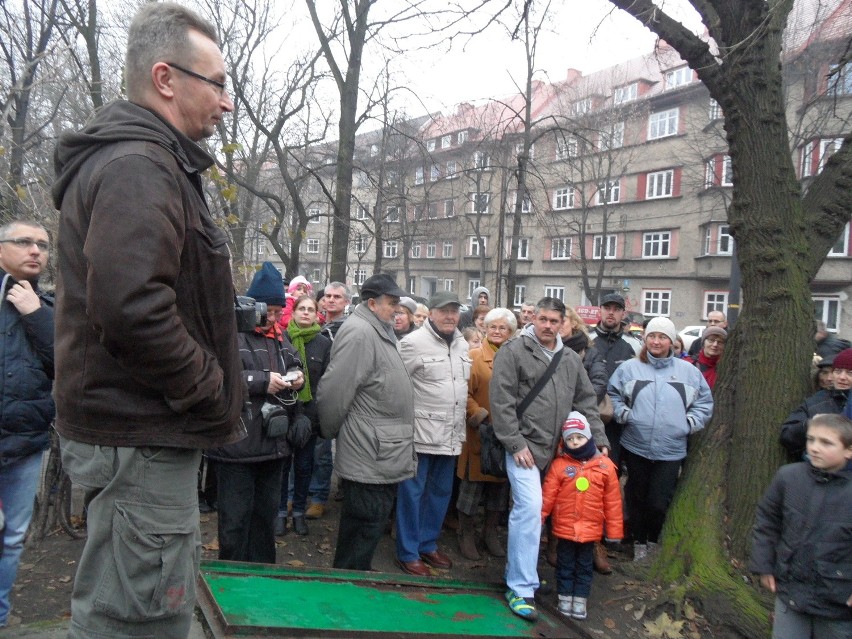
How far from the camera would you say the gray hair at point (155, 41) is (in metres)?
1.78

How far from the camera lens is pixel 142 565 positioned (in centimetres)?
167

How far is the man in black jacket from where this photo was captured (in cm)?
334

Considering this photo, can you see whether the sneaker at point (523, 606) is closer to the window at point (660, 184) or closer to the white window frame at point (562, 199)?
the window at point (660, 184)

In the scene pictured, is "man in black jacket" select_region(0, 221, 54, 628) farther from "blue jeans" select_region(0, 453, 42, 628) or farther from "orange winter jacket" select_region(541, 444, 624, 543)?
"orange winter jacket" select_region(541, 444, 624, 543)

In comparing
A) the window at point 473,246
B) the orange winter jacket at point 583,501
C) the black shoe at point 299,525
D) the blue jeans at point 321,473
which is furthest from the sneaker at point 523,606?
the window at point 473,246

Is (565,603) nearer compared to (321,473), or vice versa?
(565,603)

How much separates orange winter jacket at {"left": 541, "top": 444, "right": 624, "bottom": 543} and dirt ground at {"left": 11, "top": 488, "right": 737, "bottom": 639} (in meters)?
0.58

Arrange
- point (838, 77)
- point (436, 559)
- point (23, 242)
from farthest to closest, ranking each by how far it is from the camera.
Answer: point (838, 77)
point (436, 559)
point (23, 242)

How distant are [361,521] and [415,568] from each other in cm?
94

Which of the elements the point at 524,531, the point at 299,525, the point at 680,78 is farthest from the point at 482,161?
the point at 680,78

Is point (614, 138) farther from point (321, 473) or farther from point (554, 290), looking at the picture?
point (321, 473)

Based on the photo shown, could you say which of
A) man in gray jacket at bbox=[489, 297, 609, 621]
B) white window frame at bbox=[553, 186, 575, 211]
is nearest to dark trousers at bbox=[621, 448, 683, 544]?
→ man in gray jacket at bbox=[489, 297, 609, 621]

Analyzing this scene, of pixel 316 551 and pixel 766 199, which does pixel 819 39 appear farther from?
pixel 316 551

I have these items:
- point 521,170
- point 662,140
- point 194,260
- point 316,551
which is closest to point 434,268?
point 662,140
